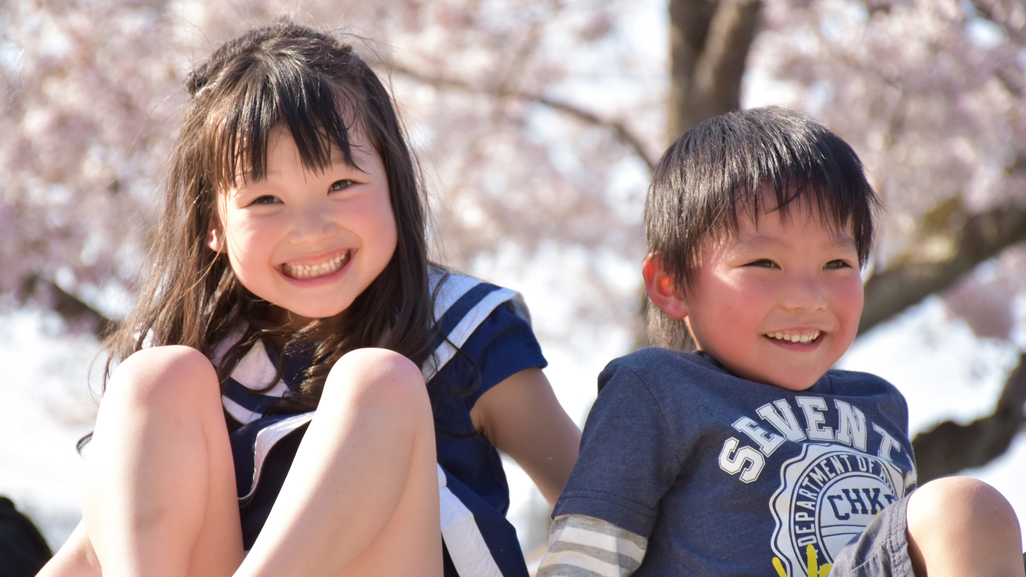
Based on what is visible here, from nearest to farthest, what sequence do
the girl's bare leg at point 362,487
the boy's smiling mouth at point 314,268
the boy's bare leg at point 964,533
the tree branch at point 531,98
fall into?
the boy's bare leg at point 964,533 → the girl's bare leg at point 362,487 → the boy's smiling mouth at point 314,268 → the tree branch at point 531,98

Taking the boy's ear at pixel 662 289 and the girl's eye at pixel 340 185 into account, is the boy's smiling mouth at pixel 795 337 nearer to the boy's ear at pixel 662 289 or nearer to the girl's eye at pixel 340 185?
the boy's ear at pixel 662 289

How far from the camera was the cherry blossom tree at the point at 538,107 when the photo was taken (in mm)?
4512

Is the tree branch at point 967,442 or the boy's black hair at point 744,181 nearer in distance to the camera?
the boy's black hair at point 744,181

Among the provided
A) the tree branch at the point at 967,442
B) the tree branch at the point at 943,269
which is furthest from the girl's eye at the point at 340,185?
the tree branch at the point at 967,442

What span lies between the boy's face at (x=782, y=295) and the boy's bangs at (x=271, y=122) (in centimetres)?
61

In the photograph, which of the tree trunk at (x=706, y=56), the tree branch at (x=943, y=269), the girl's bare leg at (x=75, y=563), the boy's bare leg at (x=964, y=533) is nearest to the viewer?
the boy's bare leg at (x=964, y=533)

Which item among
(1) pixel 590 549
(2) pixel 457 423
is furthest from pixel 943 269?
(1) pixel 590 549

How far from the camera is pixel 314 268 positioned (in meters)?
1.48

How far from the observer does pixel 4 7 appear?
3885 millimetres

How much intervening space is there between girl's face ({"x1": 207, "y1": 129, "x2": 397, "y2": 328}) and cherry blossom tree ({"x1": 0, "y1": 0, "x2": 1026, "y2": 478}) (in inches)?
84.0

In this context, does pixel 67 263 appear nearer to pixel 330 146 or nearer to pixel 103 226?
pixel 103 226

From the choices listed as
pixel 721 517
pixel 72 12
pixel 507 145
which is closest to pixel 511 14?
pixel 507 145

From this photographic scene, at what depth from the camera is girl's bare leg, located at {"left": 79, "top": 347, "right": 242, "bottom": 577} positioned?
116cm

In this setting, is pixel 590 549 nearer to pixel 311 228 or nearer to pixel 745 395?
pixel 745 395
